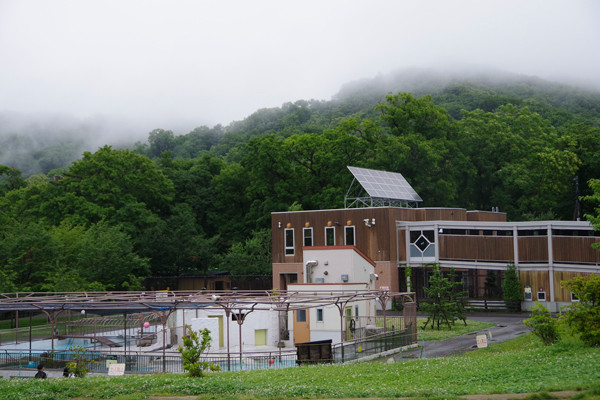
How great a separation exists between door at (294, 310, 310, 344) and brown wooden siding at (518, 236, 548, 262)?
67.3 feet

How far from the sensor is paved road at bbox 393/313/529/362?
28.1 meters

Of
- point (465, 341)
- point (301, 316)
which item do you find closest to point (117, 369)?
point (301, 316)

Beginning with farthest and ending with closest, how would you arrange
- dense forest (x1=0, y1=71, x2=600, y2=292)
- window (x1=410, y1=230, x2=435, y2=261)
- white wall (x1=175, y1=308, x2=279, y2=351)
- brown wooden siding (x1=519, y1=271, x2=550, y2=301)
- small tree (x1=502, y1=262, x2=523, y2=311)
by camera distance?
dense forest (x1=0, y1=71, x2=600, y2=292), window (x1=410, y1=230, x2=435, y2=261), small tree (x1=502, y1=262, x2=523, y2=311), brown wooden siding (x1=519, y1=271, x2=550, y2=301), white wall (x1=175, y1=308, x2=279, y2=351)

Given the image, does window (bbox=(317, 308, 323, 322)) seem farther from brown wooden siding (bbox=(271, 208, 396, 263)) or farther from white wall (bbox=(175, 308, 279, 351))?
brown wooden siding (bbox=(271, 208, 396, 263))

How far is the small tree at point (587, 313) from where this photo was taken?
64.6 feet

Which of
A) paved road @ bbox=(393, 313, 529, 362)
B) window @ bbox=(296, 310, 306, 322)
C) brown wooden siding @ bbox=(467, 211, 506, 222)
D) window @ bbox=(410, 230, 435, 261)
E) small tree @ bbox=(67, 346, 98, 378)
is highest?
brown wooden siding @ bbox=(467, 211, 506, 222)

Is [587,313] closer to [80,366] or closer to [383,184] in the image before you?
[80,366]

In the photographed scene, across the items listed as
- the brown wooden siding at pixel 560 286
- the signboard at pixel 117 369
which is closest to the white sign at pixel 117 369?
the signboard at pixel 117 369

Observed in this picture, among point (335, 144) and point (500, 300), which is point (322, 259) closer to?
point (500, 300)

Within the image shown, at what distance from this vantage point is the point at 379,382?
16875 millimetres

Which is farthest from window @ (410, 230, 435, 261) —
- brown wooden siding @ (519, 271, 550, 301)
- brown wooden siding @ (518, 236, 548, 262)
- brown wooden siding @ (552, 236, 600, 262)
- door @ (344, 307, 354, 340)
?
door @ (344, 307, 354, 340)

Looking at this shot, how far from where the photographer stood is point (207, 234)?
2913 inches

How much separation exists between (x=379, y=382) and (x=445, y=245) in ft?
113

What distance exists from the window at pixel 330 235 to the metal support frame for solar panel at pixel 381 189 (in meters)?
2.74
